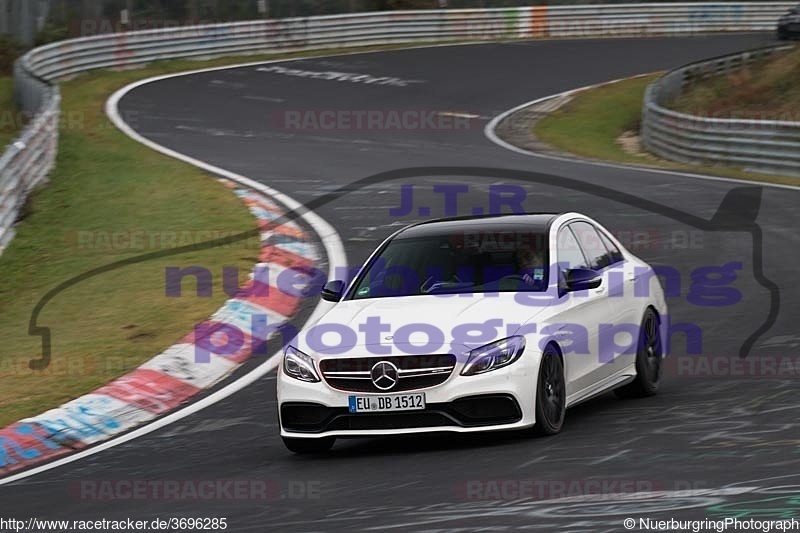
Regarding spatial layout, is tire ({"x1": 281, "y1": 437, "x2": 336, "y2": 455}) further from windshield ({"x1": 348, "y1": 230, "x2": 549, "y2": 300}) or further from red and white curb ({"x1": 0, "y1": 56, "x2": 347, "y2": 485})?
red and white curb ({"x1": 0, "y1": 56, "x2": 347, "y2": 485})

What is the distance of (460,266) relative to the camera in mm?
9227

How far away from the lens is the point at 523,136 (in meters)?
30.4

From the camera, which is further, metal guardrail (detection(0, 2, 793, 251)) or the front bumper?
metal guardrail (detection(0, 2, 793, 251))

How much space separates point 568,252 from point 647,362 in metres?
1.12

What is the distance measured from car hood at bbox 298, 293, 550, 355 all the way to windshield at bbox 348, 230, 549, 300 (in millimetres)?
228

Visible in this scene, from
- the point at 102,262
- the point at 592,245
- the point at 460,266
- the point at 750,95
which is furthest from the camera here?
the point at 750,95

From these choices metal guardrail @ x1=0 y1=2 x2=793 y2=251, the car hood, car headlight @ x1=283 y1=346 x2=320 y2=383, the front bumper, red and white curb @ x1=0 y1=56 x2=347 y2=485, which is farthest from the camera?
metal guardrail @ x1=0 y1=2 x2=793 y2=251

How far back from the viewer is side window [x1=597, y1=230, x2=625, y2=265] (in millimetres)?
10195

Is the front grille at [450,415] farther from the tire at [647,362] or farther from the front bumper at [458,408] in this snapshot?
the tire at [647,362]

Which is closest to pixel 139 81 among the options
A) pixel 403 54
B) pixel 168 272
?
pixel 403 54

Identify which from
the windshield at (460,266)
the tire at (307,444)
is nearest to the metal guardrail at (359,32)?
the windshield at (460,266)

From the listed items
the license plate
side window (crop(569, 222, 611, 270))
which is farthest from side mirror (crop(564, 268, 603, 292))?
the license plate

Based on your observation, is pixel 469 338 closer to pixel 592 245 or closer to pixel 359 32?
pixel 592 245

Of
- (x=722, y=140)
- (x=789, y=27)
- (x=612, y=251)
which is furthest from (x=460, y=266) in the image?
(x=789, y=27)
